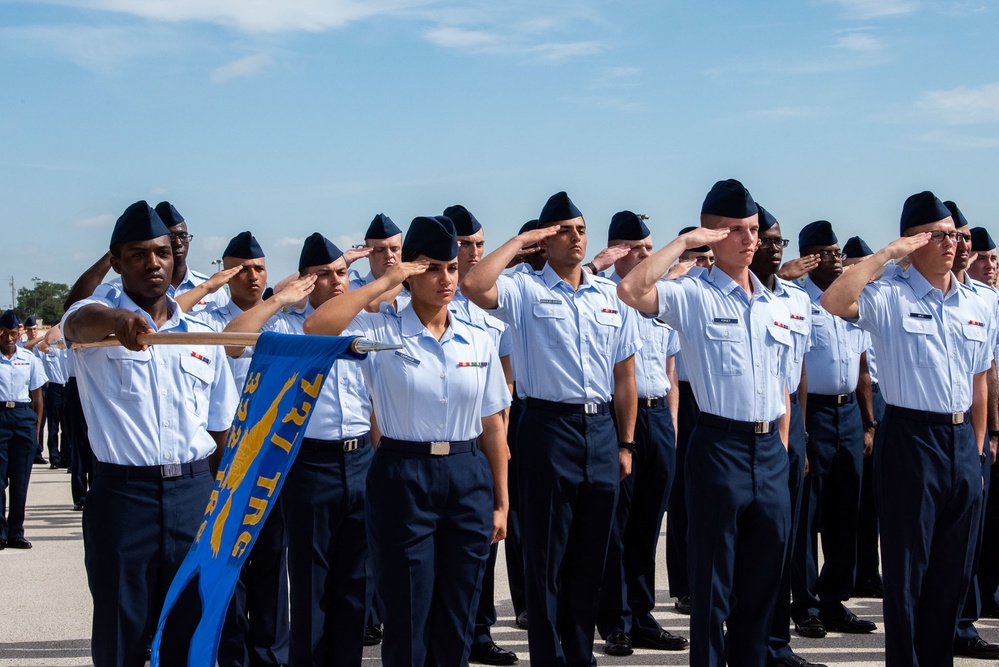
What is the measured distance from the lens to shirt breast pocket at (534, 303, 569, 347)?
6.28 metres

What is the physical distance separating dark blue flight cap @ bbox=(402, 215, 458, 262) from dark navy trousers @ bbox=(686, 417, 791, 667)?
143 cm

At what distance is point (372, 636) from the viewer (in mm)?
7191

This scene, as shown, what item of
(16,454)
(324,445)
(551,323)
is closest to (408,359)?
(324,445)

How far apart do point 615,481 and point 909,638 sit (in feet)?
5.15

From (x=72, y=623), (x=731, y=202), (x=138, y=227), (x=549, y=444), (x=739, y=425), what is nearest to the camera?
(x=138, y=227)

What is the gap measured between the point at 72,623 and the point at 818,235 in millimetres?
5487

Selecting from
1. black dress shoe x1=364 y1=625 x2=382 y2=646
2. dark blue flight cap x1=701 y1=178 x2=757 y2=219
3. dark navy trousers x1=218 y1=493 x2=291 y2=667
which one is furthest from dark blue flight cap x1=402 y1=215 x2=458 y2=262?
black dress shoe x1=364 y1=625 x2=382 y2=646

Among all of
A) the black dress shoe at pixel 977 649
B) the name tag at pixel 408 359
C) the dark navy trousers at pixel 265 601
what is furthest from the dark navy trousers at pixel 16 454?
the black dress shoe at pixel 977 649

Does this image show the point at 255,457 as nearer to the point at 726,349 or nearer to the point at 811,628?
the point at 726,349

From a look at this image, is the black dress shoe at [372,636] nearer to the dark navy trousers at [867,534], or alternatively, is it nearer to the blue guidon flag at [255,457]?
the dark navy trousers at [867,534]

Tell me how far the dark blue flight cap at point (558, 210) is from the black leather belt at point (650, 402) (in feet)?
5.11

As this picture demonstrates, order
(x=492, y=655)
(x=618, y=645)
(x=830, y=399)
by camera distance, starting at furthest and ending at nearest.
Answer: (x=830, y=399)
(x=618, y=645)
(x=492, y=655)

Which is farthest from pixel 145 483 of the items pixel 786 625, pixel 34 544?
pixel 34 544

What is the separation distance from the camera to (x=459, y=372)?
5.07 m
